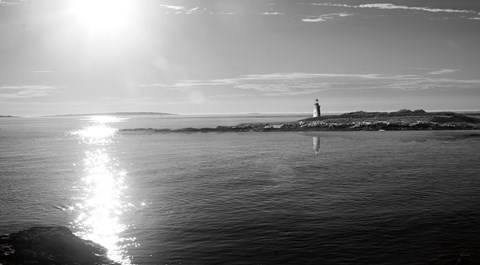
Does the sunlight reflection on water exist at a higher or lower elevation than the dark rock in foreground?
lower

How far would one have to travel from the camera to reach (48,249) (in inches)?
537

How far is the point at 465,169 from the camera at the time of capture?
109 ft

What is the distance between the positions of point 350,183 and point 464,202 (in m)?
8.27

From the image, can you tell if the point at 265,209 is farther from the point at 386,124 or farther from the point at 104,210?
the point at 386,124

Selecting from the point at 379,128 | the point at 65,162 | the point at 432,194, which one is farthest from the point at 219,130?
the point at 432,194

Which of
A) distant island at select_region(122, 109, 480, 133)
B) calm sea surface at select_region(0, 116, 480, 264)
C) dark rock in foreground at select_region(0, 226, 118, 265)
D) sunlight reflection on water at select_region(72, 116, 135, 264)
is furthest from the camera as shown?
distant island at select_region(122, 109, 480, 133)

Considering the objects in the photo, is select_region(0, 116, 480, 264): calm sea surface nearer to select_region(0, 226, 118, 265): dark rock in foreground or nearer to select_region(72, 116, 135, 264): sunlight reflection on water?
select_region(72, 116, 135, 264): sunlight reflection on water

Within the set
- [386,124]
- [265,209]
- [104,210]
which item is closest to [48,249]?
[104,210]

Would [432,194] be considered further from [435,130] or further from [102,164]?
[435,130]

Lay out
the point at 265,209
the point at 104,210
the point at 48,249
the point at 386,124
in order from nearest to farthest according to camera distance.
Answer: the point at 48,249 < the point at 265,209 < the point at 104,210 < the point at 386,124

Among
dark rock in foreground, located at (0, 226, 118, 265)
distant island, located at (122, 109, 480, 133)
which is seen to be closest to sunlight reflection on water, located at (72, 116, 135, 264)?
dark rock in foreground, located at (0, 226, 118, 265)

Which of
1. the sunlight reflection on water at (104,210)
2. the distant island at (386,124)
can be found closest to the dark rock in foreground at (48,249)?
the sunlight reflection on water at (104,210)

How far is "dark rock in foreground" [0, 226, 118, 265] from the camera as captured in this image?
12570mm

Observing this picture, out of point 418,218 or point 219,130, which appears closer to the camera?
point 418,218
